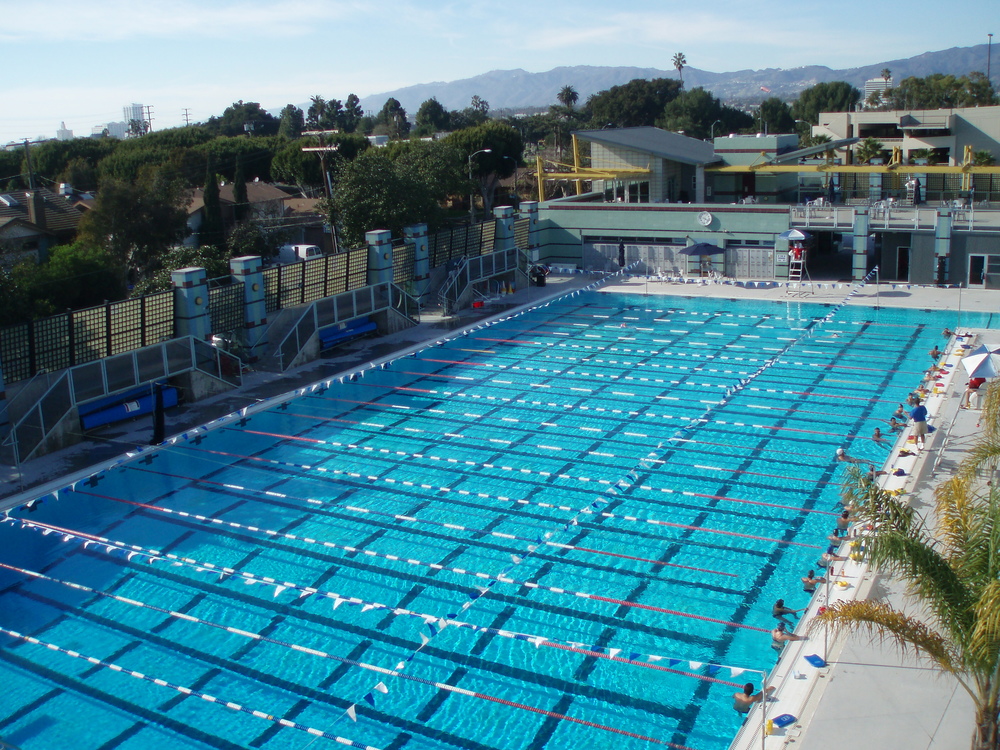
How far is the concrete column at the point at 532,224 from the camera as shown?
35656mm

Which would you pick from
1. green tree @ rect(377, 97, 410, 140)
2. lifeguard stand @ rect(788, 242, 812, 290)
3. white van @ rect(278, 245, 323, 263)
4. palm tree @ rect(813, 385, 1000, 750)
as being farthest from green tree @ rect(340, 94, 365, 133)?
palm tree @ rect(813, 385, 1000, 750)

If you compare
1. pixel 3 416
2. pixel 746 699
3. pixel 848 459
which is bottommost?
pixel 746 699

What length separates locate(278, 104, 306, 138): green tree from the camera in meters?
125

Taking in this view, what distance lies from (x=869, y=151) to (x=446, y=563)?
36.5m

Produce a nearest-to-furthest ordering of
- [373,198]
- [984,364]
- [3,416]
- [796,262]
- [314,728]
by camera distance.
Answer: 1. [314,728]
2. [984,364]
3. [3,416]
4. [373,198]
5. [796,262]

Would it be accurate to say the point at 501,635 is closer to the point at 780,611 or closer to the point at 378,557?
the point at 378,557

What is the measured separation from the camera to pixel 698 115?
9844 cm

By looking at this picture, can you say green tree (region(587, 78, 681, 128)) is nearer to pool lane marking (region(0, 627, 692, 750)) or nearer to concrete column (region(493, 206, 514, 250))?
concrete column (region(493, 206, 514, 250))

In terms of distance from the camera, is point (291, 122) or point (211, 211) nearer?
point (211, 211)

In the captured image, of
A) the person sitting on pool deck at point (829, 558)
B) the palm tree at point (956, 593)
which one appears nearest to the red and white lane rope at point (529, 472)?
the person sitting on pool deck at point (829, 558)

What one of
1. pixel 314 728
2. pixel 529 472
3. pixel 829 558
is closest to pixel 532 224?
pixel 529 472

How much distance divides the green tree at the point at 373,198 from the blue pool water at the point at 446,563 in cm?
1089

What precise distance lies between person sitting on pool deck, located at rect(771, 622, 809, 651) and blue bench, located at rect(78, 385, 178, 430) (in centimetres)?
1404

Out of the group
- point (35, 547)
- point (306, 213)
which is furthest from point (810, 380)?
point (306, 213)
